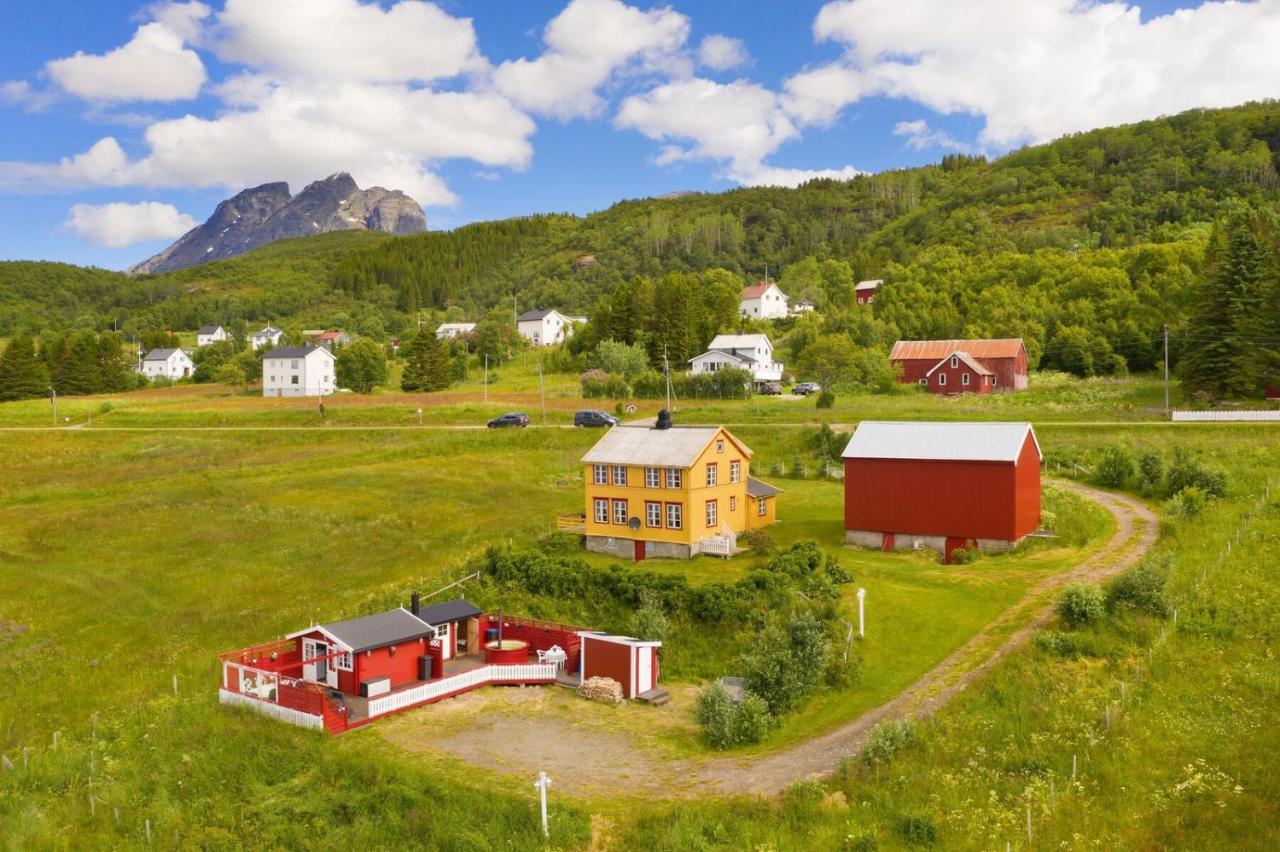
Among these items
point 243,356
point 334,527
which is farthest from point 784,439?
point 243,356

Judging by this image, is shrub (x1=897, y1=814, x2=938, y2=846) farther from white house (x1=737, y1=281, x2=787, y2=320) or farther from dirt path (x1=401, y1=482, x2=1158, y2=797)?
white house (x1=737, y1=281, x2=787, y2=320)

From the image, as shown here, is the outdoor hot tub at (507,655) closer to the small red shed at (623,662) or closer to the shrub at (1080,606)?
the small red shed at (623,662)

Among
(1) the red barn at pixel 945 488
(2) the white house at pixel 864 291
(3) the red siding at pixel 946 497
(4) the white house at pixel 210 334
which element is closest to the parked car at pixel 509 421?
(1) the red barn at pixel 945 488

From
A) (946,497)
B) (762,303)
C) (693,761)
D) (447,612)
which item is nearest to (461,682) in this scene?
(447,612)

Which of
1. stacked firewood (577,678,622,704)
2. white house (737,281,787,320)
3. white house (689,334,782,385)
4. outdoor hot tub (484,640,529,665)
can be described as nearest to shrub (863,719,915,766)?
stacked firewood (577,678,622,704)

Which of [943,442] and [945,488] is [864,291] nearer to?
[943,442]
